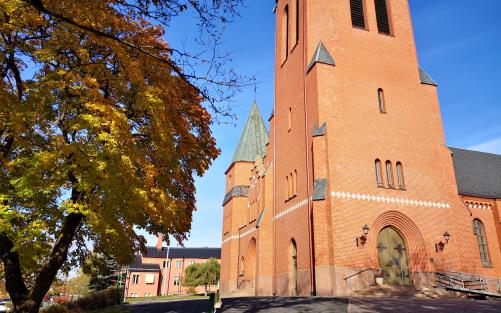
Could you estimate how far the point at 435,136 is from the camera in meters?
20.2

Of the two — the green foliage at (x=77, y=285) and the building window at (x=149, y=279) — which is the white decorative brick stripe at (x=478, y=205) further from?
the green foliage at (x=77, y=285)

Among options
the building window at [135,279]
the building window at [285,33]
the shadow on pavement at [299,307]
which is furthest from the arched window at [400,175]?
the building window at [135,279]

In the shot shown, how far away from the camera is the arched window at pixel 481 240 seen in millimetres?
22087

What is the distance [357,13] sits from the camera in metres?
22.0

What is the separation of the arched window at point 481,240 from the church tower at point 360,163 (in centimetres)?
65

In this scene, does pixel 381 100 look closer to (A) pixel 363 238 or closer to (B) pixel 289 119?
(B) pixel 289 119

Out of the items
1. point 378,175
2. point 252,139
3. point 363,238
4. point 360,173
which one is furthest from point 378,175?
point 252,139

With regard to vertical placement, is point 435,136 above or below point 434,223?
above

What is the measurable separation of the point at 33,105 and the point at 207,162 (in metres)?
6.33

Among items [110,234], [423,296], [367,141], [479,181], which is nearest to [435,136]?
[367,141]

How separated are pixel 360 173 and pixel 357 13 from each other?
10338 millimetres

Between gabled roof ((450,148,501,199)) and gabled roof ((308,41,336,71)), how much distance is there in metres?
11.9

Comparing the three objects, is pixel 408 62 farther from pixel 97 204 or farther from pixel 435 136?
pixel 97 204

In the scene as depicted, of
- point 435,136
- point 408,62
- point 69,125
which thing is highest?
point 408,62
